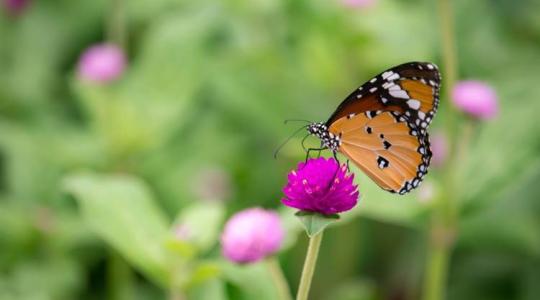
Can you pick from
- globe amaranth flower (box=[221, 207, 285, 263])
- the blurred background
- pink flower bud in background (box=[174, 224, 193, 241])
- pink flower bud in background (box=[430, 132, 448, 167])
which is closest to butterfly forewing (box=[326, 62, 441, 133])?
globe amaranth flower (box=[221, 207, 285, 263])

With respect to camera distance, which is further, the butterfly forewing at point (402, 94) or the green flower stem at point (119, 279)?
the green flower stem at point (119, 279)

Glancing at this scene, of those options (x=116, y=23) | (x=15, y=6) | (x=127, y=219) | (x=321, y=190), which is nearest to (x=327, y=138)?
(x=321, y=190)

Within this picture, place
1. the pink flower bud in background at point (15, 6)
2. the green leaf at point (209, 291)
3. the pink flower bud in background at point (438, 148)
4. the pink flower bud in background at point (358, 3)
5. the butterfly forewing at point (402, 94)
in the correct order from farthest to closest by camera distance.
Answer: the pink flower bud in background at point (15, 6) → the pink flower bud in background at point (358, 3) → the pink flower bud in background at point (438, 148) → the green leaf at point (209, 291) → the butterfly forewing at point (402, 94)

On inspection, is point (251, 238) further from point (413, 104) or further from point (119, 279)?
point (119, 279)

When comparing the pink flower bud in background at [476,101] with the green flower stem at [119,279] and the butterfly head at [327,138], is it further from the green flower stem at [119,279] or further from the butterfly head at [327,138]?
the green flower stem at [119,279]

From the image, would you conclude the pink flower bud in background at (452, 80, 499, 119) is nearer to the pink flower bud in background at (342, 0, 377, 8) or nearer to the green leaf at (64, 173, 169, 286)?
the pink flower bud in background at (342, 0, 377, 8)

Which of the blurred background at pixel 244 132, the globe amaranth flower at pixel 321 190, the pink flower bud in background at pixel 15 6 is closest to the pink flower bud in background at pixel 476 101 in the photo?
the blurred background at pixel 244 132

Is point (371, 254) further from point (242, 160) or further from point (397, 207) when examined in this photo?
point (397, 207)
